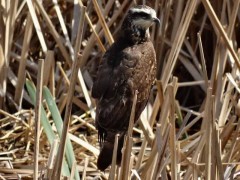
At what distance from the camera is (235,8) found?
3.42 metres

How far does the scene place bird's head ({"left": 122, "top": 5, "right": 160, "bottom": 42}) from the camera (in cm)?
367

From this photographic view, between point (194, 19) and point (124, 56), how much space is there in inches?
33.8

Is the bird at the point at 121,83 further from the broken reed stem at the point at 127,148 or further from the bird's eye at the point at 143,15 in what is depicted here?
the broken reed stem at the point at 127,148

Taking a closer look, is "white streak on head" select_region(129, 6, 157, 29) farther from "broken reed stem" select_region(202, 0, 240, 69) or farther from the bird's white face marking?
"broken reed stem" select_region(202, 0, 240, 69)

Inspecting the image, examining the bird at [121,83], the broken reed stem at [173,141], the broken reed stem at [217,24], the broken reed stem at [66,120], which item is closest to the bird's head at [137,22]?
the bird at [121,83]

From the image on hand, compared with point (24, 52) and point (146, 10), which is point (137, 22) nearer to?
point (146, 10)

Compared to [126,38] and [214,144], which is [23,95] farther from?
[214,144]

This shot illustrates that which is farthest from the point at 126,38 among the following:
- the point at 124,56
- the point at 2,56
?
the point at 2,56

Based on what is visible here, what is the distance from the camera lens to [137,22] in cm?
375

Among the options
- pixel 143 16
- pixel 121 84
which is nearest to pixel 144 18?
pixel 143 16

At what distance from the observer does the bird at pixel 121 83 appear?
348 centimetres

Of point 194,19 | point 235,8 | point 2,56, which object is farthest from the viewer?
point 194,19

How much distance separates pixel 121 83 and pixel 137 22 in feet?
1.28

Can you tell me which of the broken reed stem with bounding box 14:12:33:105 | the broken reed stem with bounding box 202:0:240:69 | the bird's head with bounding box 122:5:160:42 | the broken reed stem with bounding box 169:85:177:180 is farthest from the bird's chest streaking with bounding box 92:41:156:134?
the broken reed stem with bounding box 169:85:177:180
